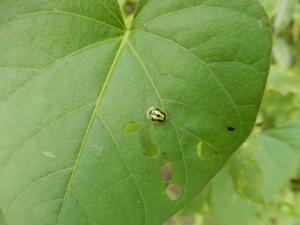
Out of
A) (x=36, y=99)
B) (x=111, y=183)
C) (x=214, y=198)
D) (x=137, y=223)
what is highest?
(x=36, y=99)

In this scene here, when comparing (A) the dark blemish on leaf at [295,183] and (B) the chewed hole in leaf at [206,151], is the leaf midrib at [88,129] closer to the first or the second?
(B) the chewed hole in leaf at [206,151]

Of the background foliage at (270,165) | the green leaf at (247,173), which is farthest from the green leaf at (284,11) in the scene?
the green leaf at (247,173)

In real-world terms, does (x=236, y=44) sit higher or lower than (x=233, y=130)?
higher

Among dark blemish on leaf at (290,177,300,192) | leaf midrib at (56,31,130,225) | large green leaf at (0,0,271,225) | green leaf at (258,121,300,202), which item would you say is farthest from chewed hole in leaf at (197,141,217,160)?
dark blemish on leaf at (290,177,300,192)

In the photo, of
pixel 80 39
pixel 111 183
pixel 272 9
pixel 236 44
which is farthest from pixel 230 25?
pixel 272 9

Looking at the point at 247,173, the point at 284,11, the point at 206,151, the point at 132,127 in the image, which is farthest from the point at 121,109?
the point at 284,11

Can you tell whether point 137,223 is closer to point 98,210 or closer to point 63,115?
point 98,210

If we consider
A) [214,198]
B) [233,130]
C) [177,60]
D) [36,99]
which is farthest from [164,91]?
[214,198]

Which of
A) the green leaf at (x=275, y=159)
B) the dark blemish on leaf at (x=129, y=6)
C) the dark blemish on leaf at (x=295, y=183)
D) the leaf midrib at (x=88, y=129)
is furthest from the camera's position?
the dark blemish on leaf at (x=295, y=183)

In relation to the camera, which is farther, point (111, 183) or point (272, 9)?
point (272, 9)
